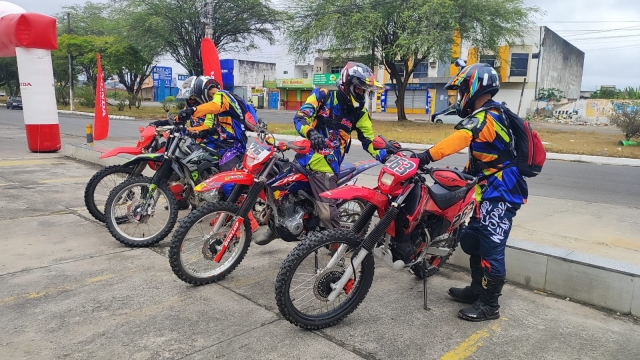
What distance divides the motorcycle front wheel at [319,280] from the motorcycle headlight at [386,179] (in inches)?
15.9

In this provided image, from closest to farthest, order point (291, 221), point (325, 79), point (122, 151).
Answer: point (291, 221)
point (122, 151)
point (325, 79)

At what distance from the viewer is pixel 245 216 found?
386 cm

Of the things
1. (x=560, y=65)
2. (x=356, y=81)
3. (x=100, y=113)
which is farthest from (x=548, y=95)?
(x=356, y=81)

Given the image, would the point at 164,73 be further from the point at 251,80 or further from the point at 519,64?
the point at 519,64

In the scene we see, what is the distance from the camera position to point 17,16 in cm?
1061

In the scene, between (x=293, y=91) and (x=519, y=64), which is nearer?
(x=519, y=64)

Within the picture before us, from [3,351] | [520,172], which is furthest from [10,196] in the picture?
[520,172]

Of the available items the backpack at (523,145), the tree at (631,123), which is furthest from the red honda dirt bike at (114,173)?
the tree at (631,123)

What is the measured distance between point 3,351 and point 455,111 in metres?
3.37

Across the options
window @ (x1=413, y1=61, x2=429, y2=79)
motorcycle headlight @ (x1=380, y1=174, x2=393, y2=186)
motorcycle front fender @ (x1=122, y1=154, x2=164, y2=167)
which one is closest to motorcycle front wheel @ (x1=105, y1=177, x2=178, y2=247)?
motorcycle front fender @ (x1=122, y1=154, x2=164, y2=167)

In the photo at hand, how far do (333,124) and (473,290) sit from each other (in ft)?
6.06

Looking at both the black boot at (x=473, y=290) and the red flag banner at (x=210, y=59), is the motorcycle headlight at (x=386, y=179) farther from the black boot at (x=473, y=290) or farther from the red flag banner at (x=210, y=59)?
the red flag banner at (x=210, y=59)

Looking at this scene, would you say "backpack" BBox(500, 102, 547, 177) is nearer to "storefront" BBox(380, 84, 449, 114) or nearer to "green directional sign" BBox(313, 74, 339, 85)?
"storefront" BBox(380, 84, 449, 114)

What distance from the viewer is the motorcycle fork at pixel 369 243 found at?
3205 millimetres
